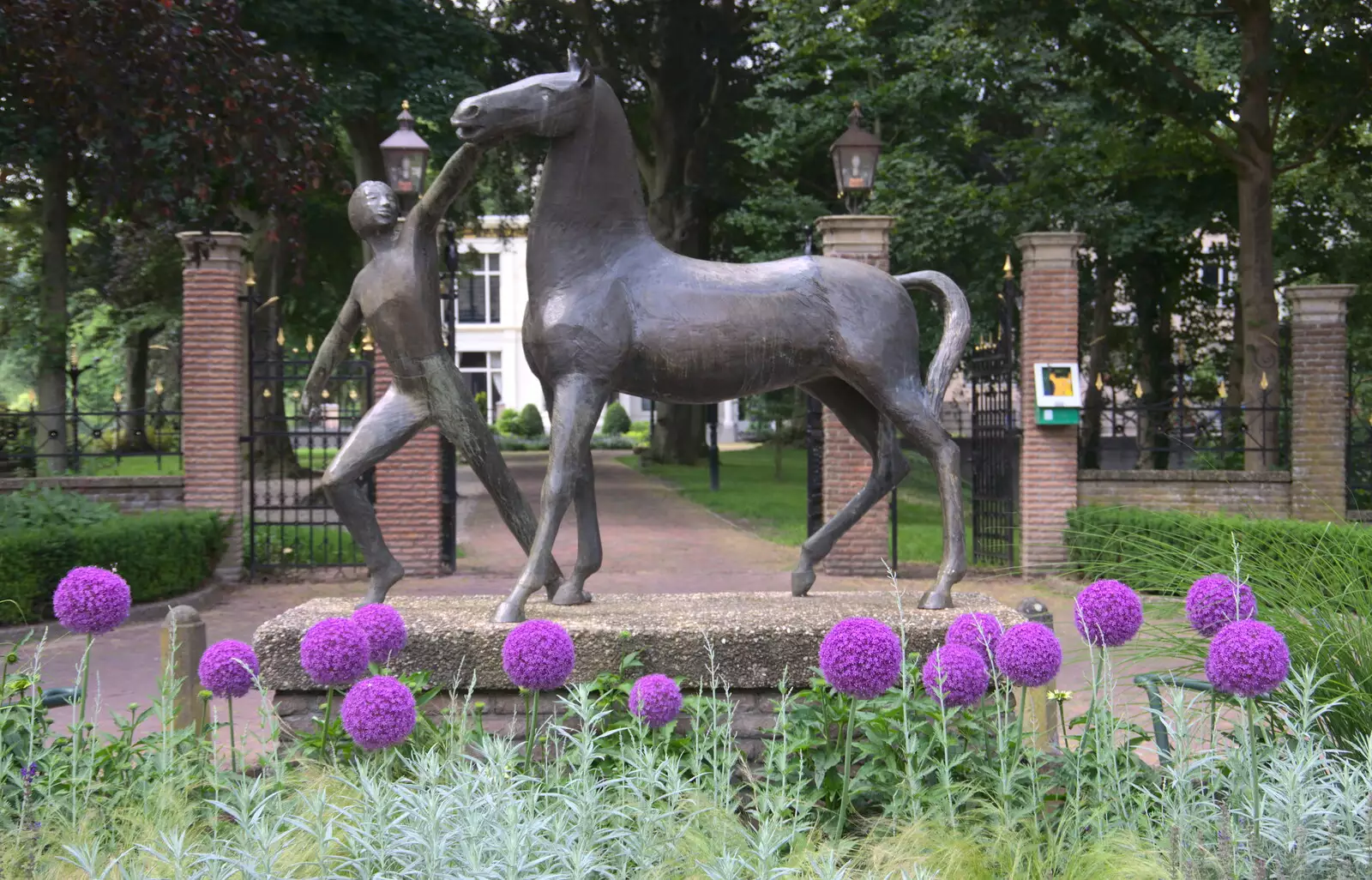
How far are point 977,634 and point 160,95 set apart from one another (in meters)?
6.88

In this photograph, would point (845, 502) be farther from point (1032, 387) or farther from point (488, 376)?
point (488, 376)

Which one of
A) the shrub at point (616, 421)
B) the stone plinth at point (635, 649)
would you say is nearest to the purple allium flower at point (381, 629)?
the stone plinth at point (635, 649)

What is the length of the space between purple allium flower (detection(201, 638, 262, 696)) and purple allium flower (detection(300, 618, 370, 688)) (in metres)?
0.37

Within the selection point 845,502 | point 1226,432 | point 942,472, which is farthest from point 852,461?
point 942,472

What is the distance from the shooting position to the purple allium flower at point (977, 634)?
338 cm

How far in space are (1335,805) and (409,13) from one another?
15.7 m

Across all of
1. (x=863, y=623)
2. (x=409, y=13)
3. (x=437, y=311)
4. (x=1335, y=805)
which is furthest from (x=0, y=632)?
(x=409, y=13)

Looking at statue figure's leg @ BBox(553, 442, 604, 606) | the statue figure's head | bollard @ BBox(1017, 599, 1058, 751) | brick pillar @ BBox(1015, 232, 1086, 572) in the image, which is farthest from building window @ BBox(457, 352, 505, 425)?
bollard @ BBox(1017, 599, 1058, 751)

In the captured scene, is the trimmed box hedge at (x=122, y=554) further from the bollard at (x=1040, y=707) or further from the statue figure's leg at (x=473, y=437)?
the bollard at (x=1040, y=707)

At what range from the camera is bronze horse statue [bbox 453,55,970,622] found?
4.62m

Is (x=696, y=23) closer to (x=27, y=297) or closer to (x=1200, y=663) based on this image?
(x=27, y=297)

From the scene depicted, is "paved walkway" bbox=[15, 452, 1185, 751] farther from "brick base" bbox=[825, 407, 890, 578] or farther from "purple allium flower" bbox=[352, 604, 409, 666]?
"purple allium flower" bbox=[352, 604, 409, 666]

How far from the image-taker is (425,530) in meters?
12.1

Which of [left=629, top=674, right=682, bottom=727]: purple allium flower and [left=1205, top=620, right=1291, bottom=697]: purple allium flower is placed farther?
[left=629, top=674, right=682, bottom=727]: purple allium flower
